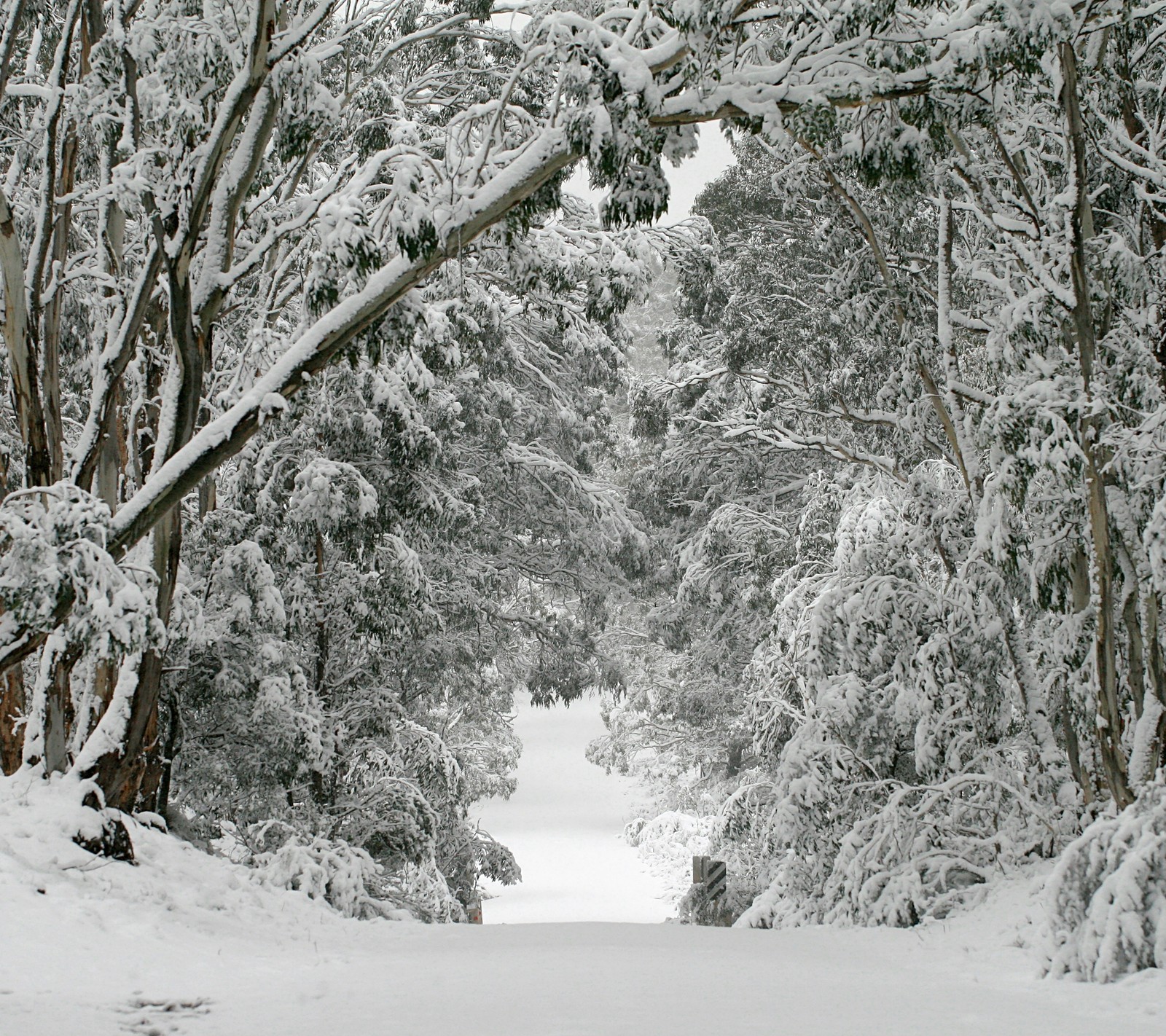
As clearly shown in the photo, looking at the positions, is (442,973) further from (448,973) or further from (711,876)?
(711,876)

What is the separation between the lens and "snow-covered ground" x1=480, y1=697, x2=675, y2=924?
2222 centimetres

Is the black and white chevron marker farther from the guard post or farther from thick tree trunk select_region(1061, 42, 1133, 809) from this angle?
thick tree trunk select_region(1061, 42, 1133, 809)

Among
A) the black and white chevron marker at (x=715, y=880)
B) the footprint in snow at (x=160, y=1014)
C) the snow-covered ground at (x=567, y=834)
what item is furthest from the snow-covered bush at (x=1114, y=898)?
the snow-covered ground at (x=567, y=834)

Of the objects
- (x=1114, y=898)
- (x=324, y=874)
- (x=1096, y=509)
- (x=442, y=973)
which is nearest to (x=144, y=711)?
(x=324, y=874)

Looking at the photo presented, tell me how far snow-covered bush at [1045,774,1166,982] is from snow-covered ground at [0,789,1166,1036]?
16cm

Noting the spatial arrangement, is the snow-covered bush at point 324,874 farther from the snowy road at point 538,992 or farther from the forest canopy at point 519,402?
the snowy road at point 538,992

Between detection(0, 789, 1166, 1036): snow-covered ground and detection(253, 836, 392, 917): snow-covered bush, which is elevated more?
detection(253, 836, 392, 917): snow-covered bush

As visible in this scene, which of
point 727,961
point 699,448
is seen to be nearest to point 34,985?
point 727,961

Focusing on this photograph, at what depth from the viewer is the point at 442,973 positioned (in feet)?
18.4

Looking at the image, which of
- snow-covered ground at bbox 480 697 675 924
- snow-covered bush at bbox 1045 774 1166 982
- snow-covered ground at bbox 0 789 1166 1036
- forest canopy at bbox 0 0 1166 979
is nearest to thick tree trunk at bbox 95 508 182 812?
forest canopy at bbox 0 0 1166 979

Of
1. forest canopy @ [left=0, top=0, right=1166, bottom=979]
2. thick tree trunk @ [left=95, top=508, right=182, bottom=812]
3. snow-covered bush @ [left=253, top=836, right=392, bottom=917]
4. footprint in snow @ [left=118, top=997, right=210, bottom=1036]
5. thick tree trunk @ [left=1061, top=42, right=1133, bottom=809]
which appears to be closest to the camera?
footprint in snow @ [left=118, top=997, right=210, bottom=1036]

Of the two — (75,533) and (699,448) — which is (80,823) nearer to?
(75,533)

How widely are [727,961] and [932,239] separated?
8489 mm

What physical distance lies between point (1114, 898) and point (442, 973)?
318 cm
